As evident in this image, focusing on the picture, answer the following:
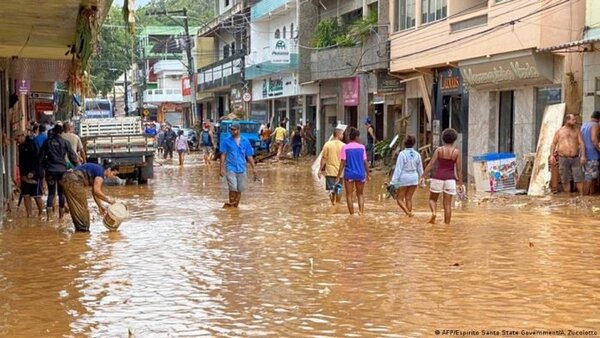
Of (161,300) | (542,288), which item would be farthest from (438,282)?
(161,300)

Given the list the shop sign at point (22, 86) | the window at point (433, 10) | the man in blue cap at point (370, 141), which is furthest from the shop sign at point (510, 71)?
the shop sign at point (22, 86)

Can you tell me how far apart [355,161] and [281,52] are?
2560 centimetres

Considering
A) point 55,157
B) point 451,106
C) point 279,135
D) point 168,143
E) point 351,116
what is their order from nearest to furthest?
point 55,157, point 451,106, point 351,116, point 279,135, point 168,143

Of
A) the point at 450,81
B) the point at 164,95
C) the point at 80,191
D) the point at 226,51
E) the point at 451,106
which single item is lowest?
the point at 80,191

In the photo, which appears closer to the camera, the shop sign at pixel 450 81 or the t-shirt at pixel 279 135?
the shop sign at pixel 450 81

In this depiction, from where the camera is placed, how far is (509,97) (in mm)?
22797

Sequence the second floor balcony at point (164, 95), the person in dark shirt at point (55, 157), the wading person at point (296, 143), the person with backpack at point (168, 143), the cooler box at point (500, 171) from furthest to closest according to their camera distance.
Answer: the second floor balcony at point (164, 95)
the person with backpack at point (168, 143)
the wading person at point (296, 143)
the cooler box at point (500, 171)
the person in dark shirt at point (55, 157)

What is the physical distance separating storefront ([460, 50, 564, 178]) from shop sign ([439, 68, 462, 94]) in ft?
3.09

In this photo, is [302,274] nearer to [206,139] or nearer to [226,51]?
[206,139]

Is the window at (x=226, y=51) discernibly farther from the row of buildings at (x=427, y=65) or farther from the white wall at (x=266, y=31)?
the white wall at (x=266, y=31)

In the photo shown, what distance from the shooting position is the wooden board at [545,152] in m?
17.5

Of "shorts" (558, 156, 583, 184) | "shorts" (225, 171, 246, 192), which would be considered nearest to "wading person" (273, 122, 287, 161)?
"shorts" (558, 156, 583, 184)

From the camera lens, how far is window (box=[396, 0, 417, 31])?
27281 millimetres

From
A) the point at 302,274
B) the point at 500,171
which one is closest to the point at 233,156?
the point at 500,171
